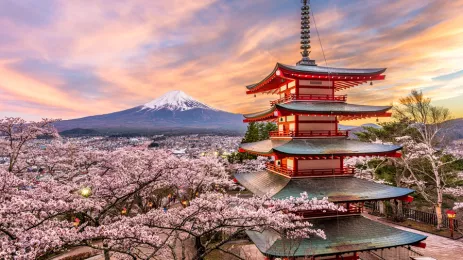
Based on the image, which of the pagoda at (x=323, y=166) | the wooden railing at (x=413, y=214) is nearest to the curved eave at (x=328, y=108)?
the pagoda at (x=323, y=166)

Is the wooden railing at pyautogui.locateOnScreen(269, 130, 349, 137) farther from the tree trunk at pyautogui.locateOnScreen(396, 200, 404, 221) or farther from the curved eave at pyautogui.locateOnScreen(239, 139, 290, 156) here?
the tree trunk at pyautogui.locateOnScreen(396, 200, 404, 221)

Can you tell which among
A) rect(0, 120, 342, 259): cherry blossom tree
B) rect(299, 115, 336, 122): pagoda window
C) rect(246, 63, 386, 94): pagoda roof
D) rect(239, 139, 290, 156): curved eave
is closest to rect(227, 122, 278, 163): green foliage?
rect(0, 120, 342, 259): cherry blossom tree

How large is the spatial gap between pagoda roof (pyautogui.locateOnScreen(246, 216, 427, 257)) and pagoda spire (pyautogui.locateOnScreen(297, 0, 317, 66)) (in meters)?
8.88

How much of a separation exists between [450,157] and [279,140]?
19.1 metres

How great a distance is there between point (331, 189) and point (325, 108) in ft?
12.9

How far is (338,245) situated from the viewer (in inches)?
404

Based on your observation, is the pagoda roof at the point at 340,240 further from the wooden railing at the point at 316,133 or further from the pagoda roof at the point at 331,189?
the wooden railing at the point at 316,133

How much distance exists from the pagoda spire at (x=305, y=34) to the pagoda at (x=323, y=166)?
6 centimetres

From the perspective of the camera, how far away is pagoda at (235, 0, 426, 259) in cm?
1053

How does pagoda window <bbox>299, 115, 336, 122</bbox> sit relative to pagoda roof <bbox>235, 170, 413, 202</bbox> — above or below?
above

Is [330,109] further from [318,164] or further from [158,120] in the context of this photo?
[158,120]

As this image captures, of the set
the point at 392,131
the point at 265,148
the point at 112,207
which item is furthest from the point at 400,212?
the point at 112,207

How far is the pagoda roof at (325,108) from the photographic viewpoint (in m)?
11.9

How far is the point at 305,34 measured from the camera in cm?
1509
